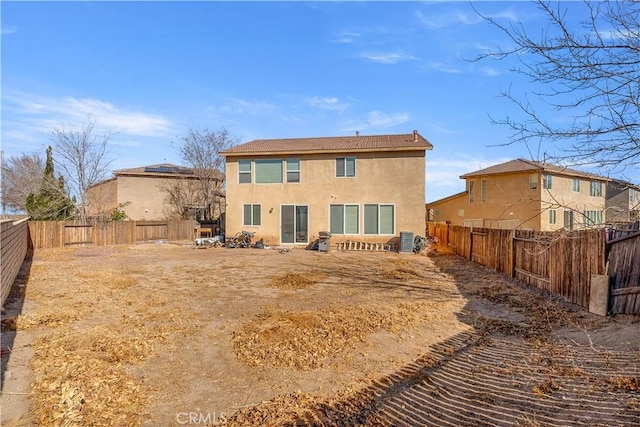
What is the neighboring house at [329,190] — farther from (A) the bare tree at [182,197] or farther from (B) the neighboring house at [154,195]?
(A) the bare tree at [182,197]

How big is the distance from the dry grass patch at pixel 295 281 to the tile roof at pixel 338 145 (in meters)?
9.47

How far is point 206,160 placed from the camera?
1046 inches

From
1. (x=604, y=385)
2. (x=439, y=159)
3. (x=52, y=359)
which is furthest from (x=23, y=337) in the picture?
(x=439, y=159)

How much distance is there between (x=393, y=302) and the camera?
749 centimetres

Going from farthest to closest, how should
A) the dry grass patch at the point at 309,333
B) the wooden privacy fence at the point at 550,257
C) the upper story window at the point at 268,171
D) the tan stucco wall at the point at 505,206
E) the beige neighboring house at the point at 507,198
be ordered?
the tan stucco wall at the point at 505,206 → the beige neighboring house at the point at 507,198 → the upper story window at the point at 268,171 → the wooden privacy fence at the point at 550,257 → the dry grass patch at the point at 309,333

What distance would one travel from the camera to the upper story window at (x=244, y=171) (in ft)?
63.1

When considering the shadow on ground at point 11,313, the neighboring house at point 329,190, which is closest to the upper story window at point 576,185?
the neighboring house at point 329,190

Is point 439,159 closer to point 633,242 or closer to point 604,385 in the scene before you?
point 633,242

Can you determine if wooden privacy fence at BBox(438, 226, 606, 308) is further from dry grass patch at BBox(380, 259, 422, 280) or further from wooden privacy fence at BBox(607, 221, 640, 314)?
dry grass patch at BBox(380, 259, 422, 280)

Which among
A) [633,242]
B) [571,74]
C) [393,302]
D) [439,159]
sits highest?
[439,159]

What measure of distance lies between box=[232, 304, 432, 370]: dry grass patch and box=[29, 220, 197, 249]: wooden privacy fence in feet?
54.7

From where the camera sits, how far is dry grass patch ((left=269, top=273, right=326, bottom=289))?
906cm

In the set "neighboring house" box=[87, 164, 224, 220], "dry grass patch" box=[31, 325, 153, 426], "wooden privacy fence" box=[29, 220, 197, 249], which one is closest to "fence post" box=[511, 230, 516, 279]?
"dry grass patch" box=[31, 325, 153, 426]

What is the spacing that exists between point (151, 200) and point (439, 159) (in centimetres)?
2110
